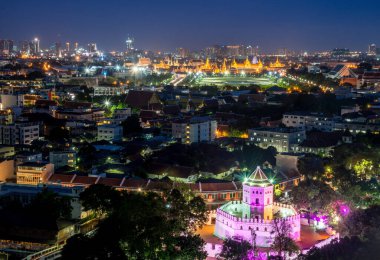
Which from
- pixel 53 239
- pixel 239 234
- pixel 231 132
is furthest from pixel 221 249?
pixel 231 132

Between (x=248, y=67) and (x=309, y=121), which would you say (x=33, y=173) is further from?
(x=248, y=67)

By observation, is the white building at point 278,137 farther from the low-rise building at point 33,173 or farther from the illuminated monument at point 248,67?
the illuminated monument at point 248,67

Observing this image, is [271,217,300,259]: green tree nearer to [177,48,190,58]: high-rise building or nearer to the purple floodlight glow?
the purple floodlight glow

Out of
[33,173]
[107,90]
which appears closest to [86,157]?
[33,173]

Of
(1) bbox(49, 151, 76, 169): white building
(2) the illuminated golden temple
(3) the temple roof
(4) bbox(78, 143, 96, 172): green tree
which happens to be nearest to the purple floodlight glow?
(3) the temple roof

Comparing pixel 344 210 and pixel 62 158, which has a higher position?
pixel 62 158

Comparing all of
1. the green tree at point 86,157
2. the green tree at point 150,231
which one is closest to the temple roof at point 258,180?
the green tree at point 150,231

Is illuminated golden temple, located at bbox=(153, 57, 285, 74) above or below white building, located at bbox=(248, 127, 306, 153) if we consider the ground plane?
above
